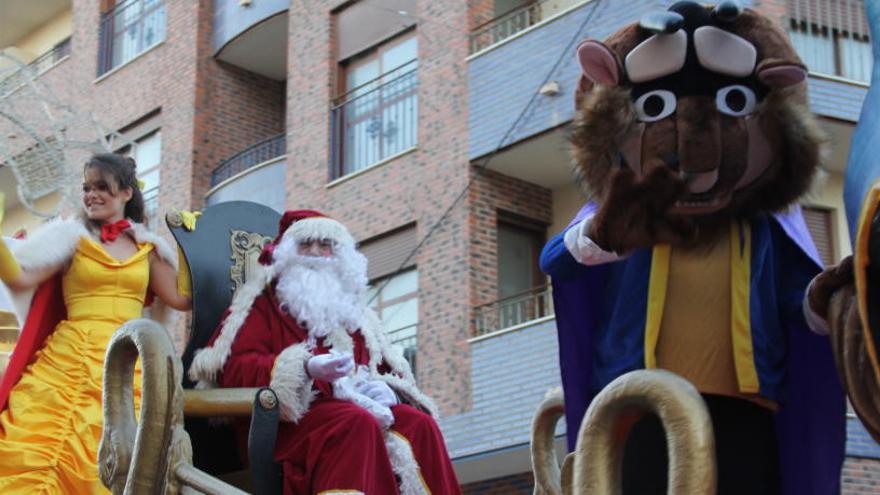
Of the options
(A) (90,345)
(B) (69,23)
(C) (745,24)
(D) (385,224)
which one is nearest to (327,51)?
(D) (385,224)

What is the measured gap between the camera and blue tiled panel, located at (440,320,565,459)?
538 inches

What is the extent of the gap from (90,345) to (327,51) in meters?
12.3

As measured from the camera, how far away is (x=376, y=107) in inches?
653

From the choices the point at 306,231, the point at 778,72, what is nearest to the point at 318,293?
the point at 306,231

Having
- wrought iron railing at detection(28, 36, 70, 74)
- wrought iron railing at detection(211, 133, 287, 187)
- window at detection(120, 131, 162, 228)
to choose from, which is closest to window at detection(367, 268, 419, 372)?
wrought iron railing at detection(211, 133, 287, 187)

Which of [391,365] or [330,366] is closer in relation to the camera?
[330,366]

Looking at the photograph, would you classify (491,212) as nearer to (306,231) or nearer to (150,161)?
(150,161)

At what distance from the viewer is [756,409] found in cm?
373

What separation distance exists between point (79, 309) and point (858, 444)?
333 inches

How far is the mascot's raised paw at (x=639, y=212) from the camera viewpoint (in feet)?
10.7

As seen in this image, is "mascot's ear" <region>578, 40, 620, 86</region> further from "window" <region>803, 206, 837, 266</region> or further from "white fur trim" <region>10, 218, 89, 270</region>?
"window" <region>803, 206, 837, 266</region>

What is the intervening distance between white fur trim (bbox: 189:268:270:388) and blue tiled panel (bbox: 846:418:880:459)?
807cm

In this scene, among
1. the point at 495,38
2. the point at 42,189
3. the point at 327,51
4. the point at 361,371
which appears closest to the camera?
the point at 361,371

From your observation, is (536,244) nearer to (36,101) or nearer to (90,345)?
(36,101)
